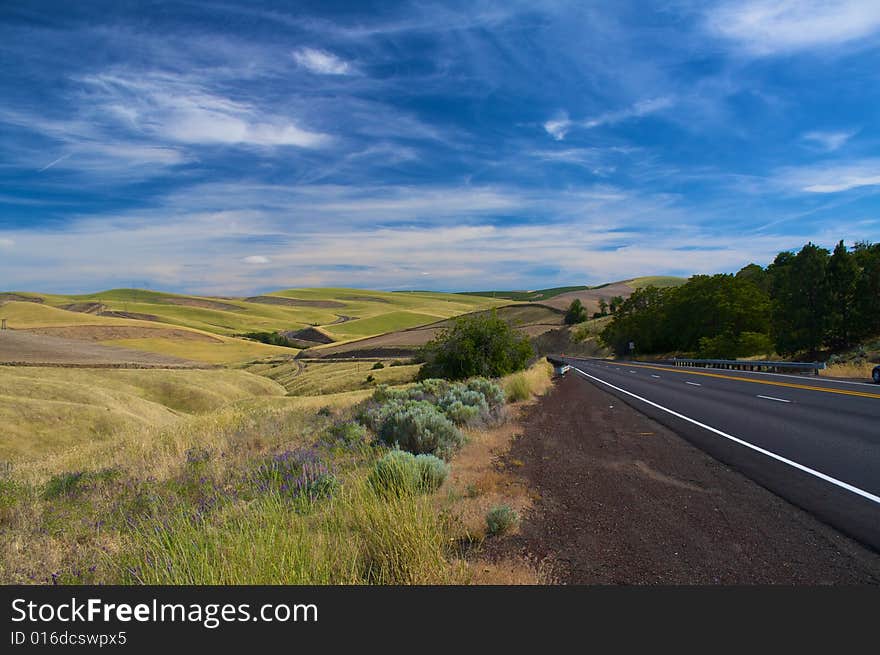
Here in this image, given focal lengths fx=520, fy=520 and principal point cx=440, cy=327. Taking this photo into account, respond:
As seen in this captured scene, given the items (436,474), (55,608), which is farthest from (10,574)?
(436,474)

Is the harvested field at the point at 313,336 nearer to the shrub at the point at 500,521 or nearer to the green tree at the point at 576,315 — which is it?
the green tree at the point at 576,315

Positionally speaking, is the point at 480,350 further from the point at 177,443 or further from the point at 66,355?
the point at 66,355

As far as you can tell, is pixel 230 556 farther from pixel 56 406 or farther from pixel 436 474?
pixel 56 406

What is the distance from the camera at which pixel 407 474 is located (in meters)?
5.95

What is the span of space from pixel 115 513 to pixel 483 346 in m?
29.4

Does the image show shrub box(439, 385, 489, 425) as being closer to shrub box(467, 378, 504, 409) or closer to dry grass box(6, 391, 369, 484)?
shrub box(467, 378, 504, 409)

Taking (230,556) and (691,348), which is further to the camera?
(691,348)

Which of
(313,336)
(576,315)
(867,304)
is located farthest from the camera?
(313,336)

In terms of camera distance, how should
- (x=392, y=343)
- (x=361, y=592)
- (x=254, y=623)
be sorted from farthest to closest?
(x=392, y=343) < (x=361, y=592) < (x=254, y=623)

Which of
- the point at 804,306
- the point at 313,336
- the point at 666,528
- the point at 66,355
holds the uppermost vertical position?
the point at 804,306

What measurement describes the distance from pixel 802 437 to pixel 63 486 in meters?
13.7

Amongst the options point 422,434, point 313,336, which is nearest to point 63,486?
point 422,434

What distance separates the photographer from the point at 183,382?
5134 centimetres

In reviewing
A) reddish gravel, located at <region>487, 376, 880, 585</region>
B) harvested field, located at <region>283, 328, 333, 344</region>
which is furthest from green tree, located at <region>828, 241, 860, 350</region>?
harvested field, located at <region>283, 328, 333, 344</region>
